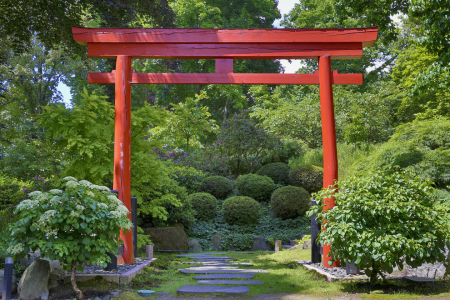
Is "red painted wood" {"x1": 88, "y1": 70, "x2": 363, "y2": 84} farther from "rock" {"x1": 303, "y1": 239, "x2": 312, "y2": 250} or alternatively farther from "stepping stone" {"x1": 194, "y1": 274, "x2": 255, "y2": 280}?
"rock" {"x1": 303, "y1": 239, "x2": 312, "y2": 250}

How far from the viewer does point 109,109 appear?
22.0 feet

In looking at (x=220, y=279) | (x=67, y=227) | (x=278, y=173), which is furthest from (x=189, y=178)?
(x=67, y=227)

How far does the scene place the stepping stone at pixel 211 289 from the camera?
450 centimetres

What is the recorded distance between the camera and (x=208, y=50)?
19.9 feet

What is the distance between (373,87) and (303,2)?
6.80 m

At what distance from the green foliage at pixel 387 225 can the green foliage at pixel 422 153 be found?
12.1ft

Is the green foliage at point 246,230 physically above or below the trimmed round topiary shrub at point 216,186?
below

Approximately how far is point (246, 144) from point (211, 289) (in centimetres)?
1043

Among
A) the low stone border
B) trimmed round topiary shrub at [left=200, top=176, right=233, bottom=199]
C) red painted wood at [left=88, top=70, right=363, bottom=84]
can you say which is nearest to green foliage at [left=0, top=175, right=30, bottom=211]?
red painted wood at [left=88, top=70, right=363, bottom=84]

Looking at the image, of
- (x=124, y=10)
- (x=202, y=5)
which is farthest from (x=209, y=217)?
(x=202, y=5)

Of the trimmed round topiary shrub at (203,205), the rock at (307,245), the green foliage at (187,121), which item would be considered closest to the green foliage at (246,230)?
the trimmed round topiary shrub at (203,205)

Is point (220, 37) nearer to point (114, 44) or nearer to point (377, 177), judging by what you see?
point (114, 44)

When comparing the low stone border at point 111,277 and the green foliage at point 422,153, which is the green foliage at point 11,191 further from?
the green foliage at point 422,153

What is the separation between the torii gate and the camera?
5887 millimetres
